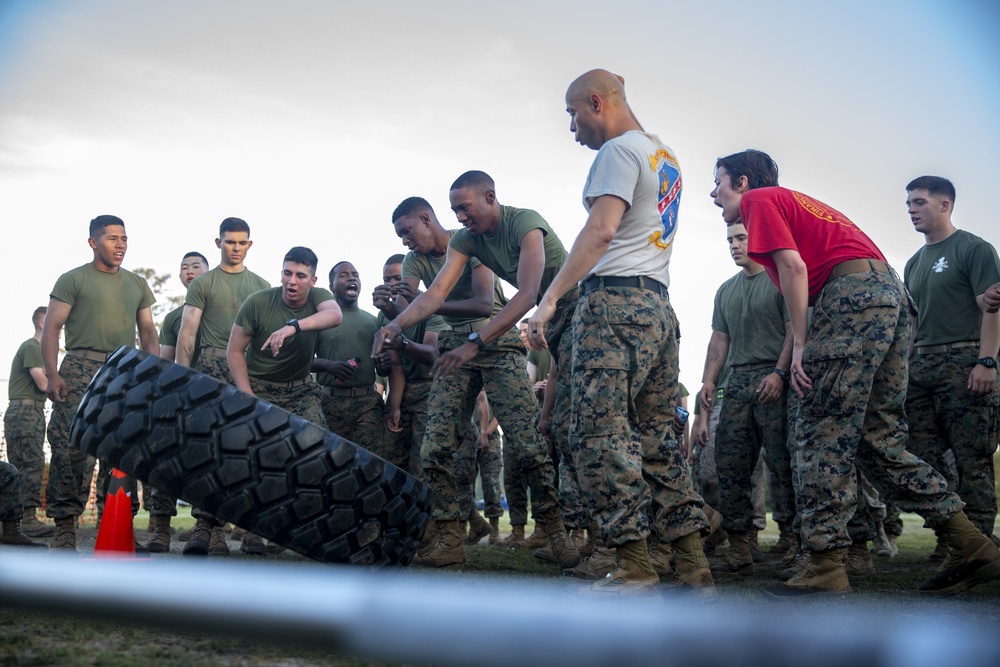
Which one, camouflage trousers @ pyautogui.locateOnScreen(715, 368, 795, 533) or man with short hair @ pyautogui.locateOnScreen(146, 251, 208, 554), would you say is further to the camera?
man with short hair @ pyautogui.locateOnScreen(146, 251, 208, 554)

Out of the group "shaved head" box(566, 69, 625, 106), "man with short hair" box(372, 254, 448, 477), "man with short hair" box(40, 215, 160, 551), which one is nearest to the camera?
"shaved head" box(566, 69, 625, 106)

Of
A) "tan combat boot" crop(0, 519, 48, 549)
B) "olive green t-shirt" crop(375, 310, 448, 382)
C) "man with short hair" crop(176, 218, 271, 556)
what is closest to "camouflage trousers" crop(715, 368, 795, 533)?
"olive green t-shirt" crop(375, 310, 448, 382)

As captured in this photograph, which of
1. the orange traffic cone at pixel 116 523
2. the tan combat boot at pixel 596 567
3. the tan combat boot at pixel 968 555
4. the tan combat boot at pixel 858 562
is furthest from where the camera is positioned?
the tan combat boot at pixel 858 562

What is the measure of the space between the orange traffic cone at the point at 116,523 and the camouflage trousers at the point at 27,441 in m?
5.36

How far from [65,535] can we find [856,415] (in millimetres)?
5278

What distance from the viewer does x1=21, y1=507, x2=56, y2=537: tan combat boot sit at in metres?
→ 8.11

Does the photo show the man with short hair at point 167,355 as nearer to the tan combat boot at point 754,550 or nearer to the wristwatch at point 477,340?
the wristwatch at point 477,340

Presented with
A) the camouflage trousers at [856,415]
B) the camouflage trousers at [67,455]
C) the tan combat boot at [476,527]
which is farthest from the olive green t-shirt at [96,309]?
the camouflage trousers at [856,415]

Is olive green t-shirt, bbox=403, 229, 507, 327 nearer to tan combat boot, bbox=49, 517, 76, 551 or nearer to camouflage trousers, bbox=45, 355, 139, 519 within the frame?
camouflage trousers, bbox=45, 355, 139, 519

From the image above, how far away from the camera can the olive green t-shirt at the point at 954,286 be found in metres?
5.50

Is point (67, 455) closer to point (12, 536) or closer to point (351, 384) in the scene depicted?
point (12, 536)

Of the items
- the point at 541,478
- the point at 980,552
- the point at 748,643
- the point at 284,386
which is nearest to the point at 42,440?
the point at 284,386

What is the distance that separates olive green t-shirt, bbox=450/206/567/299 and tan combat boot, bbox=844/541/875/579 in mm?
2352

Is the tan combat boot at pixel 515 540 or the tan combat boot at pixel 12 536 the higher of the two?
the tan combat boot at pixel 12 536
